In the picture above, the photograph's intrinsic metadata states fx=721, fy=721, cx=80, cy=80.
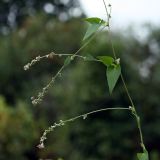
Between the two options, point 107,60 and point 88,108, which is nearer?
point 107,60

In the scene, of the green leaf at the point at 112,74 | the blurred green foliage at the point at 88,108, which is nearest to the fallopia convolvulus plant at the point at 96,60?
the green leaf at the point at 112,74

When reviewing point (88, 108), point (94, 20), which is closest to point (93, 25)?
point (94, 20)

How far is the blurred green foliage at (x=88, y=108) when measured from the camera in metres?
14.3

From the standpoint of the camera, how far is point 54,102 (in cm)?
1991

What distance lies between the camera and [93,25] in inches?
51.8

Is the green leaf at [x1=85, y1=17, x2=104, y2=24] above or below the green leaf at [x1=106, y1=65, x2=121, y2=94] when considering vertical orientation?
above

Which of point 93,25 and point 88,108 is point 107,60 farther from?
point 88,108

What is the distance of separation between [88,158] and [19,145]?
2775mm

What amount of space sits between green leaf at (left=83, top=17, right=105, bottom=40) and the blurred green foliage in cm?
1238

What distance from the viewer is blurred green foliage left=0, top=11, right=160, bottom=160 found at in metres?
14.3

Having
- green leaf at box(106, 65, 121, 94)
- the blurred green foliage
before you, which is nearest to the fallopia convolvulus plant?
Answer: green leaf at box(106, 65, 121, 94)

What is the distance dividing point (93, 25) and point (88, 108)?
16.3m

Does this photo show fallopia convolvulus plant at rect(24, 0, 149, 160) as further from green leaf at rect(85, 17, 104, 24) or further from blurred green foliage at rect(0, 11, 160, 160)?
blurred green foliage at rect(0, 11, 160, 160)

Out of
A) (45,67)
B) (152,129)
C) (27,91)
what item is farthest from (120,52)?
(45,67)
